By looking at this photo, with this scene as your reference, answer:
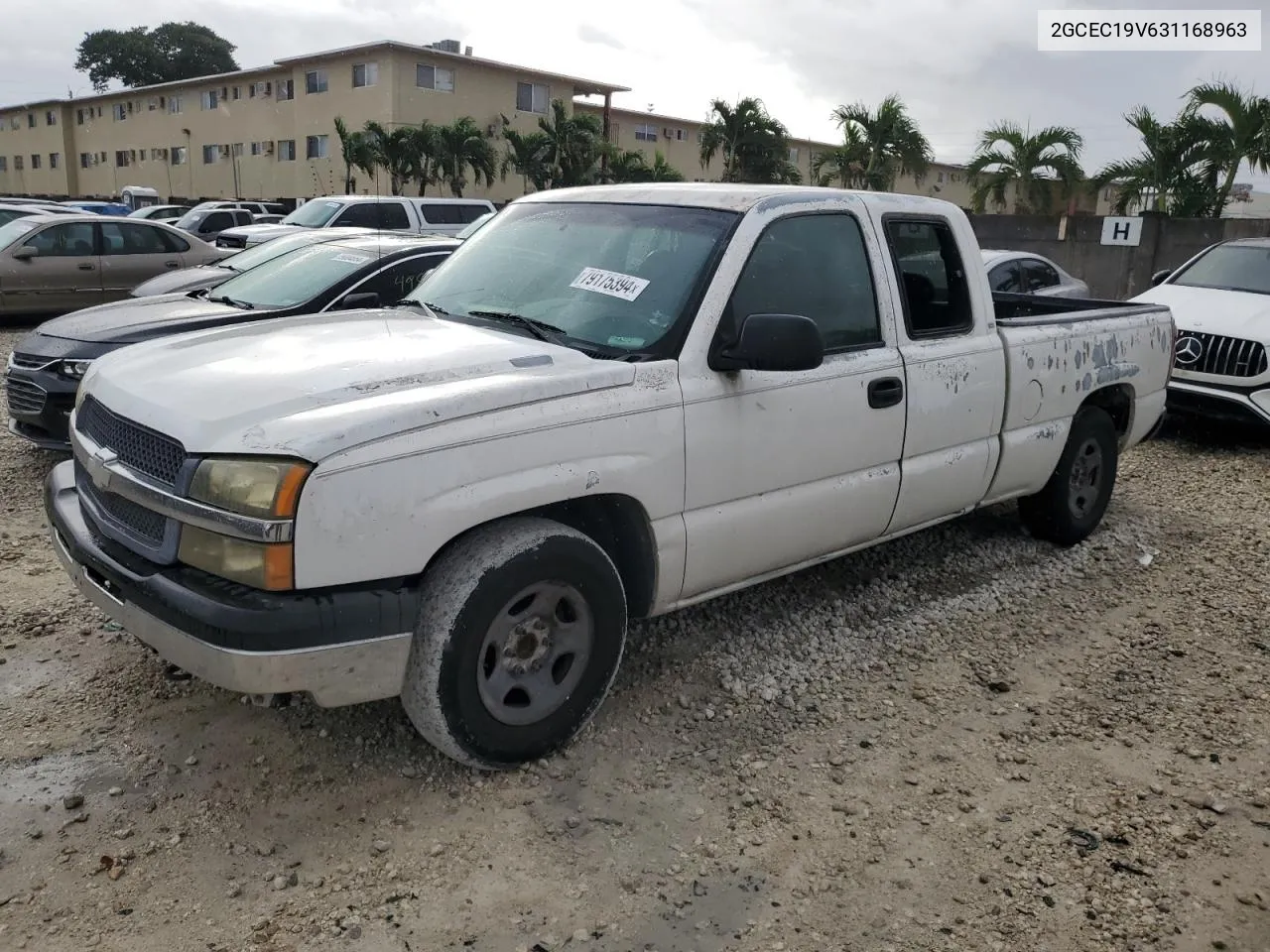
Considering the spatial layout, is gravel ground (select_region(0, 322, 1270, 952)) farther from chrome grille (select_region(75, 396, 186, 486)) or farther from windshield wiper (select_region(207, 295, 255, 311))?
windshield wiper (select_region(207, 295, 255, 311))

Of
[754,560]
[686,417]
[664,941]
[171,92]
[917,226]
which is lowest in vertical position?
[664,941]

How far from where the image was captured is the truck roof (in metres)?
3.95

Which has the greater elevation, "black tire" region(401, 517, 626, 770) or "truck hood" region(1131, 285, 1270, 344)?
"truck hood" region(1131, 285, 1270, 344)

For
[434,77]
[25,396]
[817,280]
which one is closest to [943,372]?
[817,280]

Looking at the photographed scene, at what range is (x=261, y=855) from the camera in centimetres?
291

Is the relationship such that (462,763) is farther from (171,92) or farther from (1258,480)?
(171,92)

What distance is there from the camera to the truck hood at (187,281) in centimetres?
854

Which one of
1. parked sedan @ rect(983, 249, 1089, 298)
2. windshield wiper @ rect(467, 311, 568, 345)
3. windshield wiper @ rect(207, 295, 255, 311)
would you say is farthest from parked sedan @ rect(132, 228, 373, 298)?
parked sedan @ rect(983, 249, 1089, 298)

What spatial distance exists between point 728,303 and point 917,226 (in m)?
1.39

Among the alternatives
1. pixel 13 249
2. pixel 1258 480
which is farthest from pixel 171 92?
pixel 1258 480

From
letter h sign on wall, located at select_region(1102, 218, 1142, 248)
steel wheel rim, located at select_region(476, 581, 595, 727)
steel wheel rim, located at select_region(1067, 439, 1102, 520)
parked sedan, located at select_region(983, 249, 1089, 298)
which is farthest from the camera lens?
letter h sign on wall, located at select_region(1102, 218, 1142, 248)

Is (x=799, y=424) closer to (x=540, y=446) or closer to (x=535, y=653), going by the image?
(x=540, y=446)

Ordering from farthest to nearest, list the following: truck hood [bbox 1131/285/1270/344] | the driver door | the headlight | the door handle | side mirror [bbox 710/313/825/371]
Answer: truck hood [bbox 1131/285/1270/344], the door handle, the driver door, side mirror [bbox 710/313/825/371], the headlight

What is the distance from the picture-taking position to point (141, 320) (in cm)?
671
